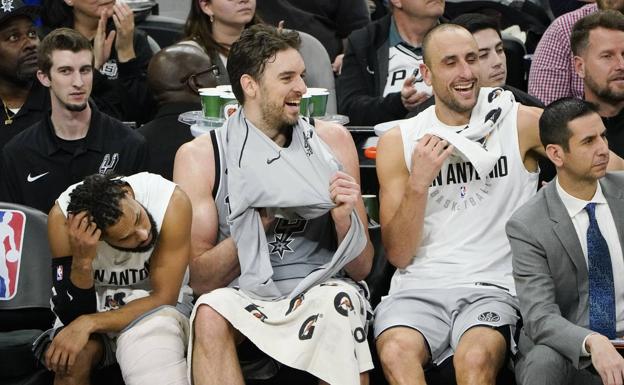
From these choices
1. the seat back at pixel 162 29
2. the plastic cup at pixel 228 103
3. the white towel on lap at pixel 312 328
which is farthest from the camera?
the seat back at pixel 162 29

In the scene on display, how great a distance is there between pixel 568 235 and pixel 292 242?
104 centimetres

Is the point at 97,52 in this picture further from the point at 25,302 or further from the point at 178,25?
the point at 25,302

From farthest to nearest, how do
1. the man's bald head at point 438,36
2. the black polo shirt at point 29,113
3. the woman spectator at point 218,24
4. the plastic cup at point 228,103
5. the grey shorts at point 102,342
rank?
1. the woman spectator at point 218,24
2. the black polo shirt at point 29,113
3. the plastic cup at point 228,103
4. the man's bald head at point 438,36
5. the grey shorts at point 102,342

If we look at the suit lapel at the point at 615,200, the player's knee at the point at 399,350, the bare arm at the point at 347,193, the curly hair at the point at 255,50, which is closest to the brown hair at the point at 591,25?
the suit lapel at the point at 615,200

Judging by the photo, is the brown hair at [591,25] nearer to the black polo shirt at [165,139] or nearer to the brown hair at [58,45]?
the black polo shirt at [165,139]

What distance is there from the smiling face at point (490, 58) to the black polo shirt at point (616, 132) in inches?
20.6

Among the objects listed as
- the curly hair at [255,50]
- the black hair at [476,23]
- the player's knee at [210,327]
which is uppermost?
the black hair at [476,23]

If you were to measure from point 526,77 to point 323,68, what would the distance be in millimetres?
1514

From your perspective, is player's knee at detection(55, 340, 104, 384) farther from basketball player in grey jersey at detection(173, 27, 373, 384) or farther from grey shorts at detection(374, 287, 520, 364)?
grey shorts at detection(374, 287, 520, 364)

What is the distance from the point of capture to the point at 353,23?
734 centimetres

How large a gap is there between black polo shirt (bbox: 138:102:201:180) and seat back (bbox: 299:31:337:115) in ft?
2.62

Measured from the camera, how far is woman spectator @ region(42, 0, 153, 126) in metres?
6.55

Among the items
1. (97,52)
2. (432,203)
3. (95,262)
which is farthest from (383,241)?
(97,52)

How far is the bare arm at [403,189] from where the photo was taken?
185 inches
